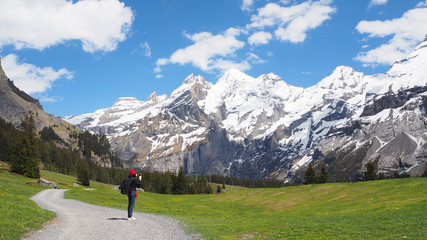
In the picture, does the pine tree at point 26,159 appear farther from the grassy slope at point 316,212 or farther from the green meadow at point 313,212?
the grassy slope at point 316,212

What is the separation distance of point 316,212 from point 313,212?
387mm

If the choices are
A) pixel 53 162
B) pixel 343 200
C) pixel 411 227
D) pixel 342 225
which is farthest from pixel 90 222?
pixel 53 162

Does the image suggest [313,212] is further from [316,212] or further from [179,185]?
[179,185]

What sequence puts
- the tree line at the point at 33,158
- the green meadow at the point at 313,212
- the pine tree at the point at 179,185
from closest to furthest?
1. the green meadow at the point at 313,212
2. the tree line at the point at 33,158
3. the pine tree at the point at 179,185

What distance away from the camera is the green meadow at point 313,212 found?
19641 millimetres

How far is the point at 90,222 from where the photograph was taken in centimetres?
2100

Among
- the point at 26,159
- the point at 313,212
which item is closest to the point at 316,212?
the point at 313,212

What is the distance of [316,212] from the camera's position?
3909 cm

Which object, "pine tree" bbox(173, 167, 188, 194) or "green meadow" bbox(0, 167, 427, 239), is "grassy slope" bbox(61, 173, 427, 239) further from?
"pine tree" bbox(173, 167, 188, 194)

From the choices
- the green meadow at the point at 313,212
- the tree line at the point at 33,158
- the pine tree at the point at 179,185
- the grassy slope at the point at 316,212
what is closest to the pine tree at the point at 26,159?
the tree line at the point at 33,158

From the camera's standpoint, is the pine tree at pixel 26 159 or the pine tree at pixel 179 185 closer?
the pine tree at pixel 26 159

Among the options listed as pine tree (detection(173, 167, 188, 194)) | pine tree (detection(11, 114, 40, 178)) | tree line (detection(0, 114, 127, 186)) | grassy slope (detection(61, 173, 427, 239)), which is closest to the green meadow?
grassy slope (detection(61, 173, 427, 239))

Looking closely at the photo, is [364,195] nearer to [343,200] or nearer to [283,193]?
[343,200]

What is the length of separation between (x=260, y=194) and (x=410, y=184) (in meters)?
30.4
